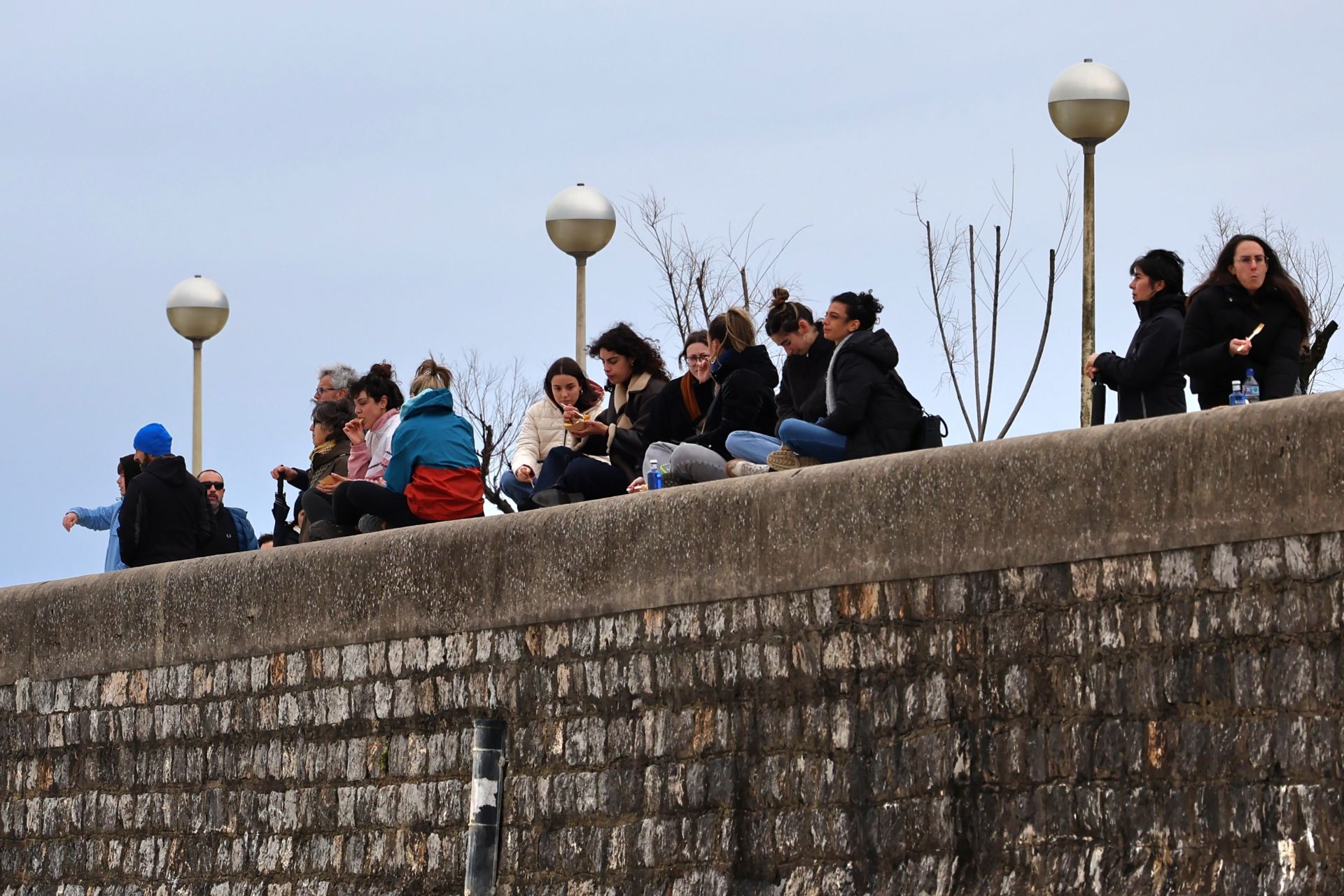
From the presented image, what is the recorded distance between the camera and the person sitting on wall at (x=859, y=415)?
899 centimetres

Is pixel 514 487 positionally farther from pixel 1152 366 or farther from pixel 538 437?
pixel 1152 366

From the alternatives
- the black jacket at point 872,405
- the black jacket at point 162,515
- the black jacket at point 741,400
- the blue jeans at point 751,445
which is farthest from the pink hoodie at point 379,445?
the black jacket at point 872,405

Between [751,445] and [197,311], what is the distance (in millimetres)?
7665

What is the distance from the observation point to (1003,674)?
7312 mm

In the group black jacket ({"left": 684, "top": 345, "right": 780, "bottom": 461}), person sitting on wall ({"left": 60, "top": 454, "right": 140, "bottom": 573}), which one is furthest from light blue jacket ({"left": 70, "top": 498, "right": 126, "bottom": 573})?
black jacket ({"left": 684, "top": 345, "right": 780, "bottom": 461})

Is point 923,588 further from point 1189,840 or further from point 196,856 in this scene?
point 196,856

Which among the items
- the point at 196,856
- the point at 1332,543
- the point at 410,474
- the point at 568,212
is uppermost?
the point at 568,212

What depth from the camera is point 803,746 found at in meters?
8.02

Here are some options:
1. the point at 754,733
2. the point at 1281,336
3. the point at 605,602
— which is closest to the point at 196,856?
the point at 605,602

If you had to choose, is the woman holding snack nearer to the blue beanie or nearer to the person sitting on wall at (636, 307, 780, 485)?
the person sitting on wall at (636, 307, 780, 485)

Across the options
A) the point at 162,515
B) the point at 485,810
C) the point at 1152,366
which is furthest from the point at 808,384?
the point at 162,515

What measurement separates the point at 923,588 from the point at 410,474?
147 inches

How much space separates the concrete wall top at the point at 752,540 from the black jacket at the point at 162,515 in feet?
0.96

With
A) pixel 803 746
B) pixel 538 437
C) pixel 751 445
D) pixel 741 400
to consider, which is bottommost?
pixel 803 746
